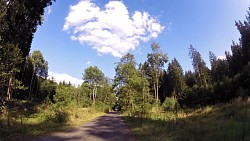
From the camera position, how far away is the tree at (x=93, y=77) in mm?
117812

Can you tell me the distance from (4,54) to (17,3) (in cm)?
418

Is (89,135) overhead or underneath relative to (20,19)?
underneath

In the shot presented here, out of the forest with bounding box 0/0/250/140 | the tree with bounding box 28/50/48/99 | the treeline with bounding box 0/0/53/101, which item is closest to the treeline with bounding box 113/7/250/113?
the forest with bounding box 0/0/250/140

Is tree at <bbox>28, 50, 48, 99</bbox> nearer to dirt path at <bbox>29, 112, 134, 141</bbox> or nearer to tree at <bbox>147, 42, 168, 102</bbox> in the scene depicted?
tree at <bbox>147, 42, 168, 102</bbox>

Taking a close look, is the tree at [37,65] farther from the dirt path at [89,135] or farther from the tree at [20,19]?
the dirt path at [89,135]

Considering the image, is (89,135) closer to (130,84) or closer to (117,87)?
(130,84)

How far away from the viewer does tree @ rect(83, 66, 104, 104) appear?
11781cm

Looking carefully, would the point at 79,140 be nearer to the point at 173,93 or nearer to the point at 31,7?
the point at 31,7

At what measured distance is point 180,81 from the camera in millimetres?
107062

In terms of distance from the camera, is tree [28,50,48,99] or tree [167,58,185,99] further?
tree [167,58,185,99]

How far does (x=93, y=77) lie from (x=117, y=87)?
63089mm

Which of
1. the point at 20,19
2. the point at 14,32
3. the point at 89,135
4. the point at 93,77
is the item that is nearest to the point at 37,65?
the point at 93,77

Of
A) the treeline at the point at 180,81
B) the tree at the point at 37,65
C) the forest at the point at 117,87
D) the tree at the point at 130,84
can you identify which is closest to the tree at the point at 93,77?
the forest at the point at 117,87

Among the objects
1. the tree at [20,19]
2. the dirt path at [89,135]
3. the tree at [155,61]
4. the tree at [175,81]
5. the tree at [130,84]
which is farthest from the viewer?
the tree at [175,81]
